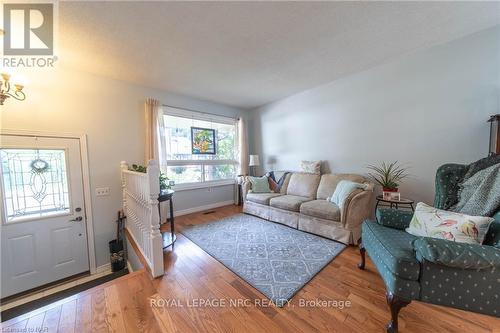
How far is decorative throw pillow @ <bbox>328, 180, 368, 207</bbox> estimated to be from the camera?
249 cm

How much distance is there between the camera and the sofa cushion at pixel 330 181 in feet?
9.77

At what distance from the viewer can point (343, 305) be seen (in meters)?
1.45

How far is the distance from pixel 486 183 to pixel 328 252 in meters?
1.53

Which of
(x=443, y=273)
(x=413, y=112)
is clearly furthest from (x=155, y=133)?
(x=413, y=112)

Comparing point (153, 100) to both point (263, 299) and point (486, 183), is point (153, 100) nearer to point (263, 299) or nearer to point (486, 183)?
point (263, 299)

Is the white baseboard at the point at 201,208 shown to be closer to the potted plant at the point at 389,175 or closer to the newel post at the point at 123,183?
the newel post at the point at 123,183

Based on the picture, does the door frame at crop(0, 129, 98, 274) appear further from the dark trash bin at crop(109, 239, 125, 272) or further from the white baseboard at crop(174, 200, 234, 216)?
the white baseboard at crop(174, 200, 234, 216)

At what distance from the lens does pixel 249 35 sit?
6.38 ft

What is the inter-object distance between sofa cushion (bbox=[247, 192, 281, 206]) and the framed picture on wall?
1.42m

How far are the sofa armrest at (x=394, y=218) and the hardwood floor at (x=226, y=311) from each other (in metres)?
0.54

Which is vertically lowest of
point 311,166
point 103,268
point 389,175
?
point 103,268

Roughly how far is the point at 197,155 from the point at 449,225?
3.85 metres

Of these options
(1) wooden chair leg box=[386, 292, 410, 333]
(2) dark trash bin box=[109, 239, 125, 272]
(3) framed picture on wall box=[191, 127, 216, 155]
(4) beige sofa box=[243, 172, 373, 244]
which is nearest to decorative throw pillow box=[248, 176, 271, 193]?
(4) beige sofa box=[243, 172, 373, 244]

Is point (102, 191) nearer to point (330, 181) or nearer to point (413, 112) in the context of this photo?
point (330, 181)
